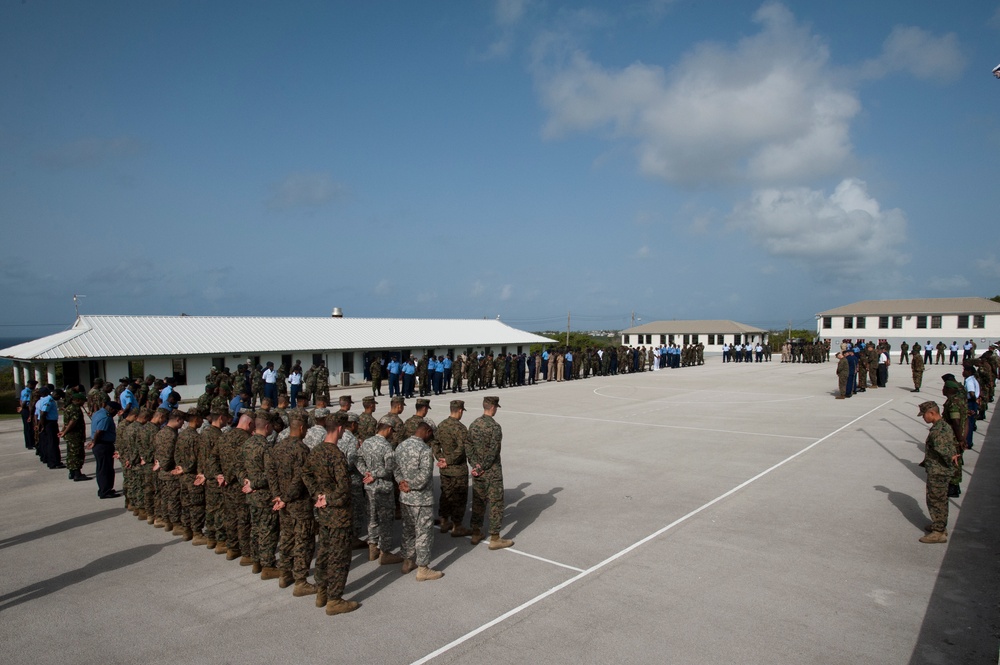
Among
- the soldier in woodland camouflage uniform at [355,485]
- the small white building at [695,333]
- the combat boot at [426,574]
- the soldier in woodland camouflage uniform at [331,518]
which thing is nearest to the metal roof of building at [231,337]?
the soldier in woodland camouflage uniform at [355,485]

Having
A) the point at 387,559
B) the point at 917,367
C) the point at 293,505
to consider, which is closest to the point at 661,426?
the point at 387,559

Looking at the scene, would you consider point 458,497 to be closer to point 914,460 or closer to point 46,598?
point 46,598

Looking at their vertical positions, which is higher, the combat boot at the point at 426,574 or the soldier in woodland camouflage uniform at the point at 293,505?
the soldier in woodland camouflage uniform at the point at 293,505

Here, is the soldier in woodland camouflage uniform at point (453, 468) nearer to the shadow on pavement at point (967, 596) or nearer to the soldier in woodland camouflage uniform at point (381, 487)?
the soldier in woodland camouflage uniform at point (381, 487)

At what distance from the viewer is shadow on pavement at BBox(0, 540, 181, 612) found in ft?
20.6

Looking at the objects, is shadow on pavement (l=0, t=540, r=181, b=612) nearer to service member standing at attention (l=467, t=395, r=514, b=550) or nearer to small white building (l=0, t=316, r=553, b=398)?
service member standing at attention (l=467, t=395, r=514, b=550)

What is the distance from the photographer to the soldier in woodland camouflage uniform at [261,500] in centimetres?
652

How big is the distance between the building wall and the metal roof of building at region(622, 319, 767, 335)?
49.0ft

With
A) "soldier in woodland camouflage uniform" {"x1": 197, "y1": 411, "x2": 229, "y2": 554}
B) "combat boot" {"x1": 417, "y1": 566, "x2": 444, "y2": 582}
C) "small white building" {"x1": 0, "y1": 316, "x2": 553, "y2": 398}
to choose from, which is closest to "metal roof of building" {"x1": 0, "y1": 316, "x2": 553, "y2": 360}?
"small white building" {"x1": 0, "y1": 316, "x2": 553, "y2": 398}

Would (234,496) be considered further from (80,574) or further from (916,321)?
(916,321)

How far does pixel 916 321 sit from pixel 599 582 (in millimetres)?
56927

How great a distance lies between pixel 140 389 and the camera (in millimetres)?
16859

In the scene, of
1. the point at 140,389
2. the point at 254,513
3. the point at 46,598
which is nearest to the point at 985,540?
the point at 254,513

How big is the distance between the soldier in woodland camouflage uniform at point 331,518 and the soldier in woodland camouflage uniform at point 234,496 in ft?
4.83
